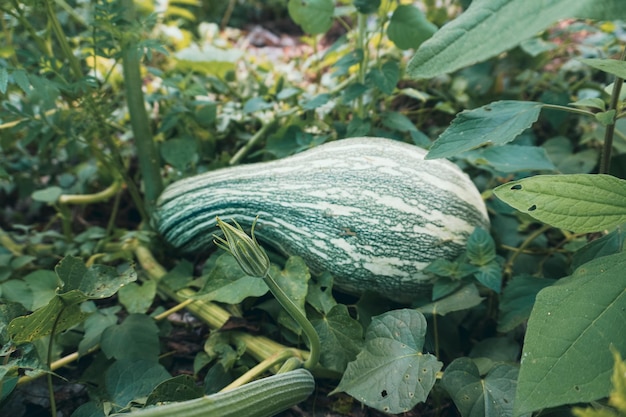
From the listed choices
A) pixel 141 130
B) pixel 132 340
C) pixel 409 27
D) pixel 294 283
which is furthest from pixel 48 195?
pixel 409 27

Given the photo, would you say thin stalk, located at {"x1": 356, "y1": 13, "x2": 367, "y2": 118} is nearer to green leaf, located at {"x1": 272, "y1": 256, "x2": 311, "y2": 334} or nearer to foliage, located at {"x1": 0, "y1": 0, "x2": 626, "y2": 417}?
foliage, located at {"x1": 0, "y1": 0, "x2": 626, "y2": 417}

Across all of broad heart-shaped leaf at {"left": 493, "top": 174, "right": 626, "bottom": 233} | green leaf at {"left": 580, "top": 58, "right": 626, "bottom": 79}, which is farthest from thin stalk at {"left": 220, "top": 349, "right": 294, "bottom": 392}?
green leaf at {"left": 580, "top": 58, "right": 626, "bottom": 79}

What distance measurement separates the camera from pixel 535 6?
2.02 ft

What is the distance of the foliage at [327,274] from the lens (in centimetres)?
80

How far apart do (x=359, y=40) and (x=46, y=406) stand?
4.22 feet

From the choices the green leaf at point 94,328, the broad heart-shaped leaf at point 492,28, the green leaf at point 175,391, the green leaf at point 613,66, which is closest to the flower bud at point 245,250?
the green leaf at point 175,391

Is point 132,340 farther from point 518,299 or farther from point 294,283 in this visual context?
point 518,299

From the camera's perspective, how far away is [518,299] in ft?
3.87

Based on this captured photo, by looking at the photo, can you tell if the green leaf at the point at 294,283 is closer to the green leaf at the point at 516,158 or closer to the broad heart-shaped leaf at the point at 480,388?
the broad heart-shaped leaf at the point at 480,388

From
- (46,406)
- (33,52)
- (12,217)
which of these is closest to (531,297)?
(46,406)

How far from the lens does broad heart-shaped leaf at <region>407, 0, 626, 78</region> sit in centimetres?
59

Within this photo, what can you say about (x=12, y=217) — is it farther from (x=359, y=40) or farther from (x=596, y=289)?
(x=596, y=289)

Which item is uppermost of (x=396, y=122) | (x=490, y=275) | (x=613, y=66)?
(x=613, y=66)

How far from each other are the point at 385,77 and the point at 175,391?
990mm
